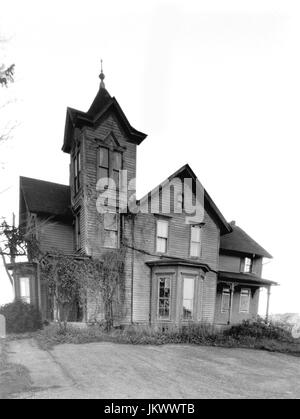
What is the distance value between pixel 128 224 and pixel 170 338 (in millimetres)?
6400

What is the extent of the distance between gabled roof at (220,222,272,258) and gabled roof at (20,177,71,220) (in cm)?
1169

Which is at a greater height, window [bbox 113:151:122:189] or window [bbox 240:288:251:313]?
window [bbox 113:151:122:189]

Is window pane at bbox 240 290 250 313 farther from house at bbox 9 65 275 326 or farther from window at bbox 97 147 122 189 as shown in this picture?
window at bbox 97 147 122 189

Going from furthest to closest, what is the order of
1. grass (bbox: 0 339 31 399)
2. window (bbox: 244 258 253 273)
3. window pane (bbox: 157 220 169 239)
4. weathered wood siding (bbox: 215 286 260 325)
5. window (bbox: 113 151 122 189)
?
window (bbox: 244 258 253 273) → weathered wood siding (bbox: 215 286 260 325) → window (bbox: 113 151 122 189) → window pane (bbox: 157 220 169 239) → grass (bbox: 0 339 31 399)

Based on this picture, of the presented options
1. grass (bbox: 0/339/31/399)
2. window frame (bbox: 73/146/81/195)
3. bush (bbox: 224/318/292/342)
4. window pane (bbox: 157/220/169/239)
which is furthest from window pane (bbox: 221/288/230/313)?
grass (bbox: 0/339/31/399)

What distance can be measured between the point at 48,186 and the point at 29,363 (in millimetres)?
14617

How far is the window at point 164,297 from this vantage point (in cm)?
1677

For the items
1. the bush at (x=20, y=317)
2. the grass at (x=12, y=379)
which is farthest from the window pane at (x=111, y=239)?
the grass at (x=12, y=379)

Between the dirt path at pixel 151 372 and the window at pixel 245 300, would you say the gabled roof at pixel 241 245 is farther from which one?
the dirt path at pixel 151 372

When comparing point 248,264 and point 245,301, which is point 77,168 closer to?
point 248,264

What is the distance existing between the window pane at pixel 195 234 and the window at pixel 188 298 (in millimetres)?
2991

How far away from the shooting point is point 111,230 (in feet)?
56.8

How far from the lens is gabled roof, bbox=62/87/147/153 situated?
688 inches

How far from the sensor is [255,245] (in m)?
24.3
